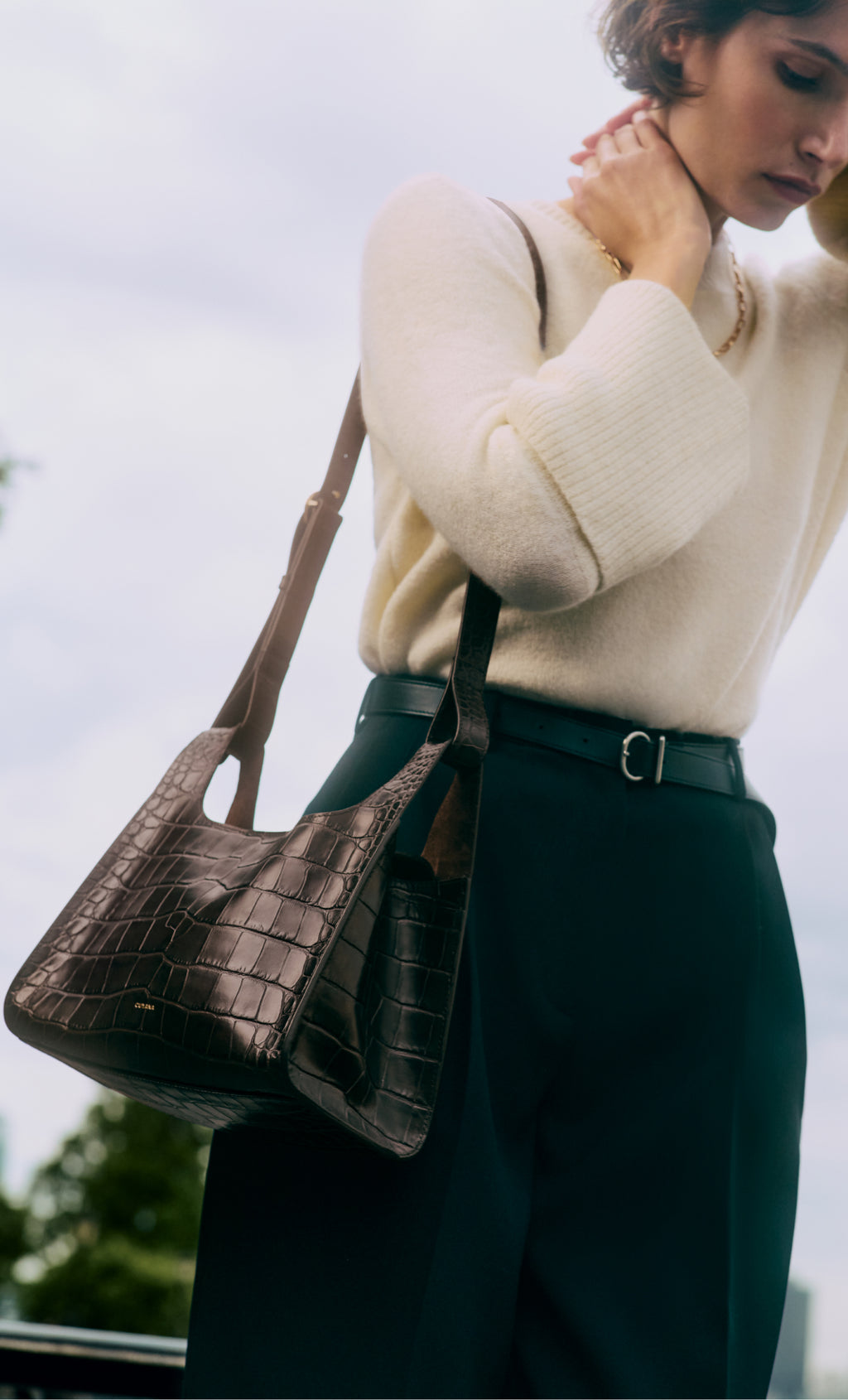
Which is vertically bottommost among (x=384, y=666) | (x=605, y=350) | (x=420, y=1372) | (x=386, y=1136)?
(x=420, y=1372)

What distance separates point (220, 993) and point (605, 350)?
0.45m

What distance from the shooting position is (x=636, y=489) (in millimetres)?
673

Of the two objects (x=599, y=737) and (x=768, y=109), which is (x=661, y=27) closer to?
(x=768, y=109)

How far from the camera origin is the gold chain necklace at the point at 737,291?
86 centimetres

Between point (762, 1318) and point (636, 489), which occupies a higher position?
point (636, 489)

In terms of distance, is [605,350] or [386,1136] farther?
[605,350]

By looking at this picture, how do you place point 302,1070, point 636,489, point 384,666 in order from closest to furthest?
point 302,1070 → point 636,489 → point 384,666

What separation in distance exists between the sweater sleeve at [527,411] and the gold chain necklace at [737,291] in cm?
10

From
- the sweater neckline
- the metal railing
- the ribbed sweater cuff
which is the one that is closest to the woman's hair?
the sweater neckline

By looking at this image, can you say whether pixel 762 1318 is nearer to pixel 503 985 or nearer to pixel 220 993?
pixel 503 985

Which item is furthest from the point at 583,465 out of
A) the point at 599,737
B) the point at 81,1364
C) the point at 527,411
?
the point at 81,1364

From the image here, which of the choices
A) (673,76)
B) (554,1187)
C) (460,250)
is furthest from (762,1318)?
(673,76)

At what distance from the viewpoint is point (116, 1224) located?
28.8ft

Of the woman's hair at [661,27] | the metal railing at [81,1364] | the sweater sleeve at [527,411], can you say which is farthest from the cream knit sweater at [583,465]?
the metal railing at [81,1364]
